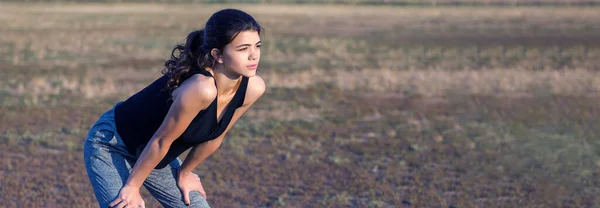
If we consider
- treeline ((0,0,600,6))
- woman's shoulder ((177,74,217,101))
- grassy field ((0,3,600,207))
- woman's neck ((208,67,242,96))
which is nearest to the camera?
woman's shoulder ((177,74,217,101))

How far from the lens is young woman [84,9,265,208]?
10.0 feet

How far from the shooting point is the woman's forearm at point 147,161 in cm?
314

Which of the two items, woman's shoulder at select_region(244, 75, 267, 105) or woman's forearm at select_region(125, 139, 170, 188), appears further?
woman's shoulder at select_region(244, 75, 267, 105)

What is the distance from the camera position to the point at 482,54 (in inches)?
855

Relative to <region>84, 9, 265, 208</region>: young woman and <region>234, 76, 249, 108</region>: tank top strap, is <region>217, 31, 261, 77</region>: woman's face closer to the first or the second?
<region>84, 9, 265, 208</region>: young woman

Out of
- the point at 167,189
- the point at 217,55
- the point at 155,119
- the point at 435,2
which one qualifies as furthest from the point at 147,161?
the point at 435,2

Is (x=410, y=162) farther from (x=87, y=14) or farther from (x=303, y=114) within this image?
(x=87, y=14)

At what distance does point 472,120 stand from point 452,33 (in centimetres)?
1964

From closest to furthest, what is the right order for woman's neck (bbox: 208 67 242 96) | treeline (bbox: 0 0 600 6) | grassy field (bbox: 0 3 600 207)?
1. woman's neck (bbox: 208 67 242 96)
2. grassy field (bbox: 0 3 600 207)
3. treeline (bbox: 0 0 600 6)

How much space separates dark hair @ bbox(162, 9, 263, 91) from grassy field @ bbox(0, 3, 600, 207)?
365 centimetres

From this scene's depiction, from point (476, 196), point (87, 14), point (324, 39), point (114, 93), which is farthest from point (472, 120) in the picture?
point (87, 14)

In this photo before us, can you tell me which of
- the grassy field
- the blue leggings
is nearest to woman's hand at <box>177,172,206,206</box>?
the blue leggings

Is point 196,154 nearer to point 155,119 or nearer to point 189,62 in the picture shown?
point 155,119

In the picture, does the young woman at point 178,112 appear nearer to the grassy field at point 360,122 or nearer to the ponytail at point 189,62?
the ponytail at point 189,62
